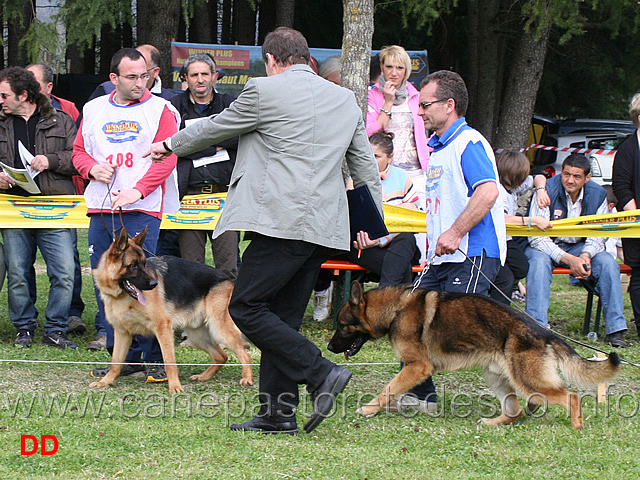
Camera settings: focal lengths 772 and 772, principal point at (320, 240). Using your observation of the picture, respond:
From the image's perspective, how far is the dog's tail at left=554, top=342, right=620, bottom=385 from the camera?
4.39m

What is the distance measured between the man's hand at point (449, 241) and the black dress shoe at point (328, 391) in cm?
97

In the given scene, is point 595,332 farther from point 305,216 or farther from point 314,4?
point 314,4

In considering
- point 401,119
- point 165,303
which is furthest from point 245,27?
point 165,303

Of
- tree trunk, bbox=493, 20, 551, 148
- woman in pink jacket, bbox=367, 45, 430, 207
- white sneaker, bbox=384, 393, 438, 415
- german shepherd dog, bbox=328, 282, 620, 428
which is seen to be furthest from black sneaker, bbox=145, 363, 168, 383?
tree trunk, bbox=493, 20, 551, 148

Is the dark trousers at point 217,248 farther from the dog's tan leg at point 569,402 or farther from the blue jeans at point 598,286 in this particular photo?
the dog's tan leg at point 569,402

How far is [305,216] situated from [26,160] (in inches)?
137

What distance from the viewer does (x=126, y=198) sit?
17.6ft

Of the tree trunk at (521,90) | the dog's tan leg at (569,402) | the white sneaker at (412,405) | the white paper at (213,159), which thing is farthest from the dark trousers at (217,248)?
the tree trunk at (521,90)

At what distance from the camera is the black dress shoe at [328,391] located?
4102mm

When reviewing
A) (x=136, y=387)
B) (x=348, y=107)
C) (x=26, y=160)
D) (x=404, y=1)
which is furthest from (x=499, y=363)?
(x=404, y=1)

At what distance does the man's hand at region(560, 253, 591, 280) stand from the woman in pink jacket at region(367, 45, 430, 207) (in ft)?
5.16

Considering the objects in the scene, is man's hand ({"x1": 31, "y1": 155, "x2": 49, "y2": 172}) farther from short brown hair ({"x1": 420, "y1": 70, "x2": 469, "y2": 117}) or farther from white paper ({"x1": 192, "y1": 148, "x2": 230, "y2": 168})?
short brown hair ({"x1": 420, "y1": 70, "x2": 469, "y2": 117})

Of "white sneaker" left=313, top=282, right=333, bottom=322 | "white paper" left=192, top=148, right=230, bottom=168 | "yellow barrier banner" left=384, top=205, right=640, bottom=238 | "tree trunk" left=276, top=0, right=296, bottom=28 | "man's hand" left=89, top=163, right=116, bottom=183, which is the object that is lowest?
"white sneaker" left=313, top=282, right=333, bottom=322

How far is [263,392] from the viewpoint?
171 inches
